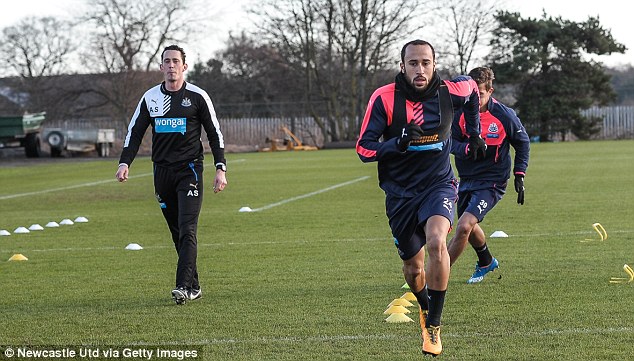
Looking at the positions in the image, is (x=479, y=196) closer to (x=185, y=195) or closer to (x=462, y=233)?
(x=462, y=233)

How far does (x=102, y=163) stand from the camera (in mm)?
40719

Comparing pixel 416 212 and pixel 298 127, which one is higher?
pixel 416 212

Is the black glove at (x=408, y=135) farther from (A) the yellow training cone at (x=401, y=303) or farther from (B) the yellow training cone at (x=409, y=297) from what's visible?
(B) the yellow training cone at (x=409, y=297)

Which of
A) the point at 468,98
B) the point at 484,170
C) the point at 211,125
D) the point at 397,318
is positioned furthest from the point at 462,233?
the point at 211,125

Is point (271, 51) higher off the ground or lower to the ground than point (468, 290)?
higher

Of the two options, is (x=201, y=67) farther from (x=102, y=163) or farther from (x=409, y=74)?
(x=409, y=74)

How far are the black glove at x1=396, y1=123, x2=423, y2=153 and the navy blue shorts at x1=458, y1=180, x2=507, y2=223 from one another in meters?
2.71

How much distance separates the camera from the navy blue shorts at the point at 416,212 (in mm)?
6898

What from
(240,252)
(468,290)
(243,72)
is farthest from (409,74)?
(243,72)

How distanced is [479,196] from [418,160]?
2.49m

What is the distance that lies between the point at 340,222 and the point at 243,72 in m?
64.7

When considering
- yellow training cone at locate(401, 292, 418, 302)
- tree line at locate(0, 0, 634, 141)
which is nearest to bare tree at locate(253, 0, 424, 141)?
tree line at locate(0, 0, 634, 141)

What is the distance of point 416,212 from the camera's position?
22.9ft

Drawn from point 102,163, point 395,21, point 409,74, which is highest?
point 395,21
